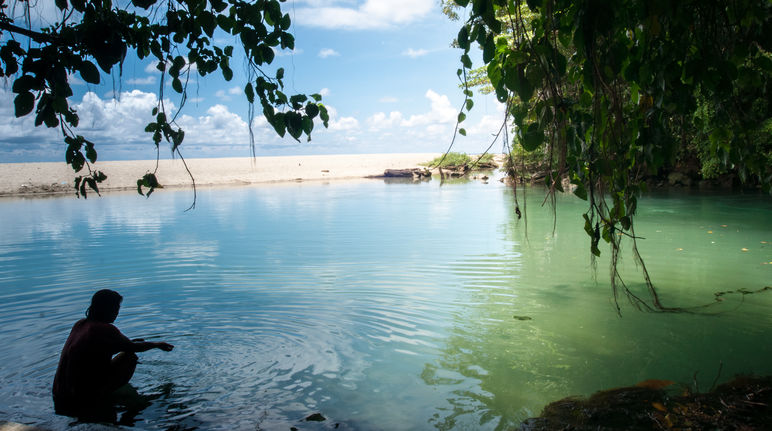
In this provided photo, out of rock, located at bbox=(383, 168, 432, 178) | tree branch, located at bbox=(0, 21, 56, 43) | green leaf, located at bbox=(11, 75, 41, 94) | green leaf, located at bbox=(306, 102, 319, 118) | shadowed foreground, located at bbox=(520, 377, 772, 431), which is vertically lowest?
shadowed foreground, located at bbox=(520, 377, 772, 431)

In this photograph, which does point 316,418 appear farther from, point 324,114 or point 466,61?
point 466,61

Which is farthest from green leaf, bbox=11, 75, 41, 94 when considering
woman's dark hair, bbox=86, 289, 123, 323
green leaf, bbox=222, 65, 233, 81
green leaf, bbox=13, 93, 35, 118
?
woman's dark hair, bbox=86, 289, 123, 323

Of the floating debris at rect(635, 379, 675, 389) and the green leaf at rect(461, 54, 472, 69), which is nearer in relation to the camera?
the green leaf at rect(461, 54, 472, 69)

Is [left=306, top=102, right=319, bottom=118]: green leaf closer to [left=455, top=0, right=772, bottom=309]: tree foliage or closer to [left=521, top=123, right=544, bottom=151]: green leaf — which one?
[left=455, top=0, right=772, bottom=309]: tree foliage

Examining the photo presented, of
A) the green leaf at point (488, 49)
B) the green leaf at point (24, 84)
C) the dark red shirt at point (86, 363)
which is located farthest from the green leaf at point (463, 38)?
the dark red shirt at point (86, 363)

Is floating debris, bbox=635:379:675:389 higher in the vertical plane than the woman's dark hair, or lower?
lower

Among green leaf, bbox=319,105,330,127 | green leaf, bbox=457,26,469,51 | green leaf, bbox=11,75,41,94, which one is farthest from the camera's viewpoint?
green leaf, bbox=319,105,330,127

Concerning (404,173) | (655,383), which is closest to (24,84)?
(655,383)

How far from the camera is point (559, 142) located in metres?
2.35

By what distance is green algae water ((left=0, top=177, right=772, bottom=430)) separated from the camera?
3.58 meters

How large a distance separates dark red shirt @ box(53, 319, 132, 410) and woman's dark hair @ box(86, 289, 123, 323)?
0.04 metres

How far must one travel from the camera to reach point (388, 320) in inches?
210

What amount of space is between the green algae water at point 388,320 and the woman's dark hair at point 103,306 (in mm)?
688

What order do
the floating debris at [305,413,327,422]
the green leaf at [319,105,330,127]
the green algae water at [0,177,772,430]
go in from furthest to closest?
the green algae water at [0,177,772,430], the floating debris at [305,413,327,422], the green leaf at [319,105,330,127]
